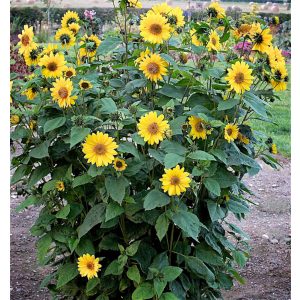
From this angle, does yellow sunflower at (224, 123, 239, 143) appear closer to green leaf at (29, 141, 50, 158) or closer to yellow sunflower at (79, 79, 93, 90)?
yellow sunflower at (79, 79, 93, 90)

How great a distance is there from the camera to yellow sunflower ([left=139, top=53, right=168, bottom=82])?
1807 millimetres

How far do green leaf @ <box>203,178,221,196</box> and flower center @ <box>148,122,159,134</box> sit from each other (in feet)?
0.77

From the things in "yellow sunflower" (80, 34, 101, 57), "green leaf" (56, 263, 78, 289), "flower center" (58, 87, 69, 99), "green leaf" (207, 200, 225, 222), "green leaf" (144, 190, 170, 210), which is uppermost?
"flower center" (58, 87, 69, 99)

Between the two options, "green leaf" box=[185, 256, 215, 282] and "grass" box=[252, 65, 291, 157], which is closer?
"green leaf" box=[185, 256, 215, 282]

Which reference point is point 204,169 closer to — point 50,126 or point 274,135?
point 50,126

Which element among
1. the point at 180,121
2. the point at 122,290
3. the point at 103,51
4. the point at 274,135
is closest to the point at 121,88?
the point at 103,51

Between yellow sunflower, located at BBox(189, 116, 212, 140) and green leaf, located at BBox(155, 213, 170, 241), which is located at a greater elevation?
yellow sunflower, located at BBox(189, 116, 212, 140)

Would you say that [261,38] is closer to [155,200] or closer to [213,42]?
[213,42]

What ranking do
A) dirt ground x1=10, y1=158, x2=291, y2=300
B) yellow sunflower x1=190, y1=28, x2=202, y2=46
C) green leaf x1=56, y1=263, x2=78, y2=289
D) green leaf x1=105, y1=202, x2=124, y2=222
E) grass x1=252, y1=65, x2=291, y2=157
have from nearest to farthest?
1. green leaf x1=105, y1=202, x2=124, y2=222
2. green leaf x1=56, y1=263, x2=78, y2=289
3. yellow sunflower x1=190, y1=28, x2=202, y2=46
4. dirt ground x1=10, y1=158, x2=291, y2=300
5. grass x1=252, y1=65, x2=291, y2=157

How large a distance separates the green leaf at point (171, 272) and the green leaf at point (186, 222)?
0.41 ft

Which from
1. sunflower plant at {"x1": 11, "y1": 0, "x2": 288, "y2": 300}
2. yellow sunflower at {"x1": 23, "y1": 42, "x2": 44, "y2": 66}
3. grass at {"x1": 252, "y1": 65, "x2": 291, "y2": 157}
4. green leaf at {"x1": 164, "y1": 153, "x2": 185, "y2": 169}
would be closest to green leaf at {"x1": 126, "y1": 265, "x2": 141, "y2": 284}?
sunflower plant at {"x1": 11, "y1": 0, "x2": 288, "y2": 300}

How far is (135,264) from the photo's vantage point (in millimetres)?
1902

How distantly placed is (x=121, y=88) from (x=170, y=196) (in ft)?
1.53

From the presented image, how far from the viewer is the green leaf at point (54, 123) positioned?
179cm
